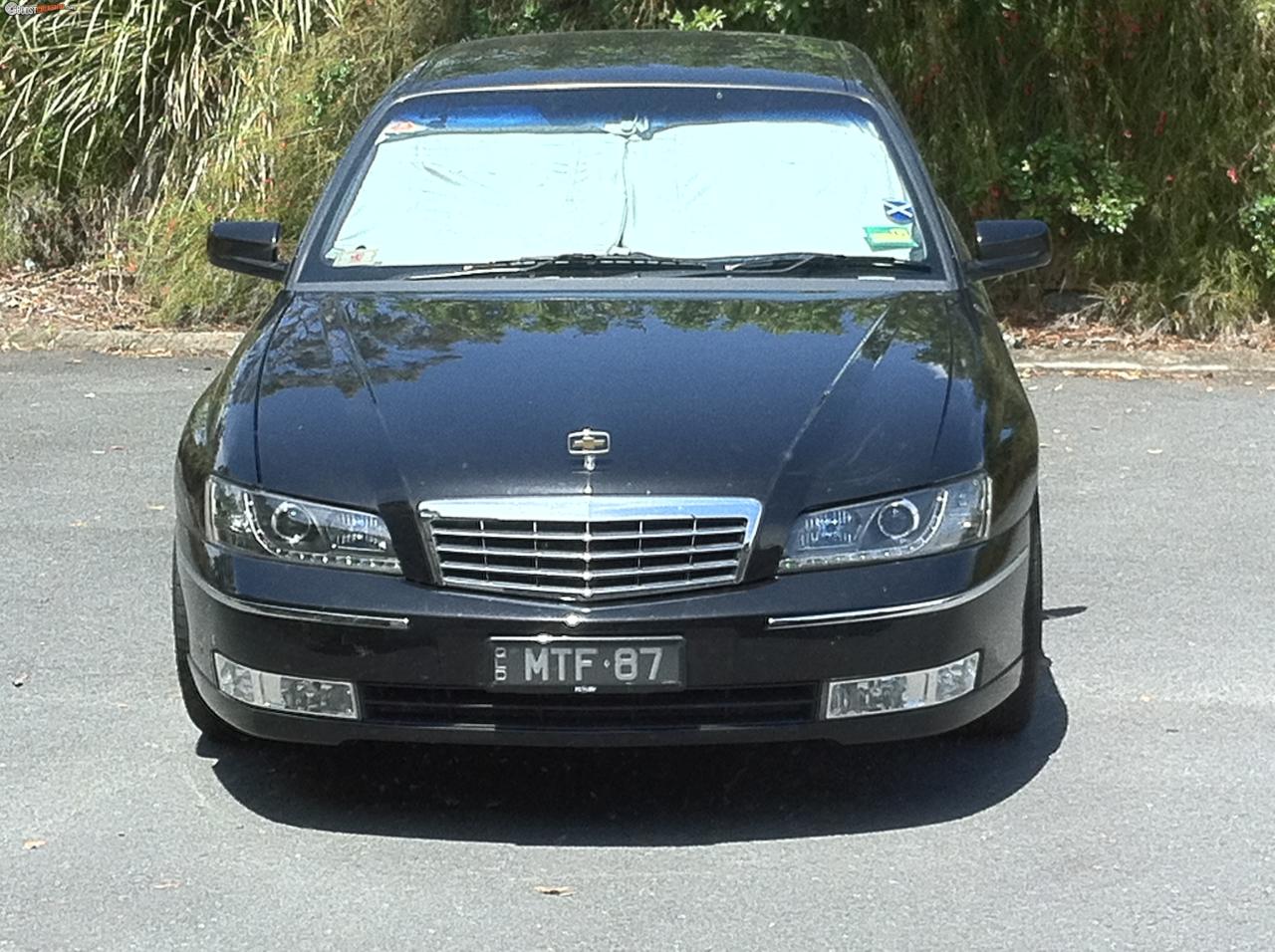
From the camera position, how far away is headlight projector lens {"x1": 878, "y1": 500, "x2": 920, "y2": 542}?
172 inches

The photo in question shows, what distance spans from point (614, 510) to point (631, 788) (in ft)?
2.81

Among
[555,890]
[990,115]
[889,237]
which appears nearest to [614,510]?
[555,890]

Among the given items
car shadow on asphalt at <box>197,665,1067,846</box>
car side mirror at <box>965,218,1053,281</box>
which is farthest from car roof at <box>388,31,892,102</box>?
car shadow on asphalt at <box>197,665,1067,846</box>

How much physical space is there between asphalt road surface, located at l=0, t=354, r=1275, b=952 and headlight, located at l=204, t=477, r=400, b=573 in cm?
63

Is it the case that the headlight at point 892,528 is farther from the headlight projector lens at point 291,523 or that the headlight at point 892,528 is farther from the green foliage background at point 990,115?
the green foliage background at point 990,115

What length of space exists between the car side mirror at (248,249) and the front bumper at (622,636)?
5.10ft

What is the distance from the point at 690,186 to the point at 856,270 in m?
0.57

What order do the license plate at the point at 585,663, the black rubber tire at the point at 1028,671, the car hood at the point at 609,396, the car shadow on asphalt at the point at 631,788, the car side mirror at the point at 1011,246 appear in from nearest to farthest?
the license plate at the point at 585,663
the car hood at the point at 609,396
the car shadow on asphalt at the point at 631,788
the black rubber tire at the point at 1028,671
the car side mirror at the point at 1011,246

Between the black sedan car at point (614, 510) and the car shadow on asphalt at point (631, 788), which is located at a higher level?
the black sedan car at point (614, 510)

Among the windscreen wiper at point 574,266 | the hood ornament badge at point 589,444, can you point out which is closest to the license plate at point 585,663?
the hood ornament badge at point 589,444

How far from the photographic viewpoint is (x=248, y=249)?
19.4 feet

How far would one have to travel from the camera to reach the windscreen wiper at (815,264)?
215 inches

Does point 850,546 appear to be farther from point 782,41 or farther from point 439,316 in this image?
point 782,41

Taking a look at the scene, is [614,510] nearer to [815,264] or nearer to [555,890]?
[555,890]
